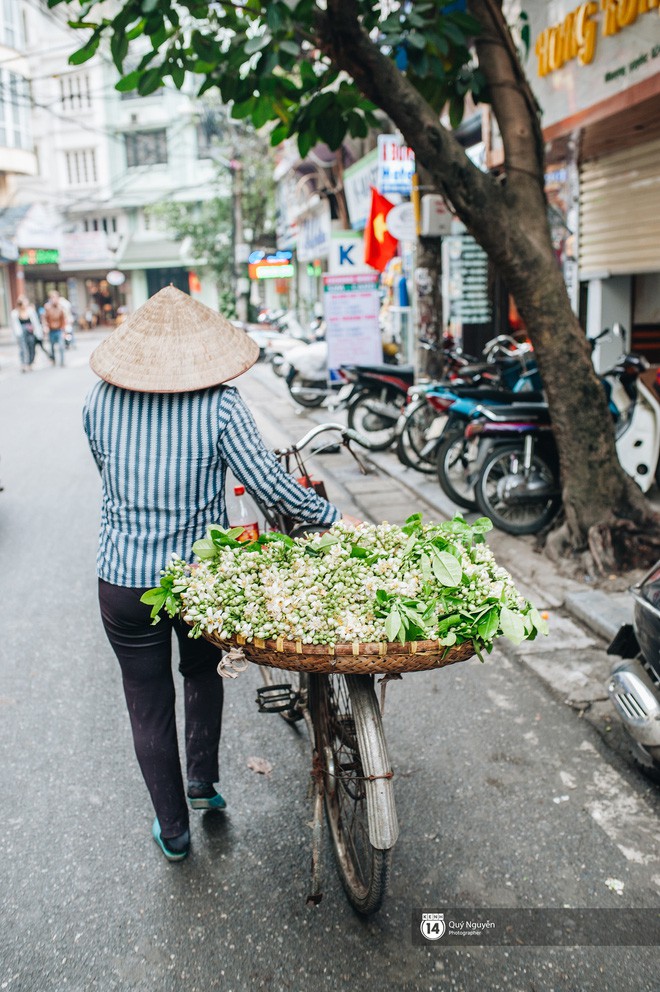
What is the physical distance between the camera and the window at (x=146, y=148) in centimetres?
4322

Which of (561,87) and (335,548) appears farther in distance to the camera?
(561,87)

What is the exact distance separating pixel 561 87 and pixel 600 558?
4.94 m

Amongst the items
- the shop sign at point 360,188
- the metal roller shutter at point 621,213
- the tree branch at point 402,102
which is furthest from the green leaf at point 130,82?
the shop sign at point 360,188

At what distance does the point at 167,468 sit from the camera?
2.73 m

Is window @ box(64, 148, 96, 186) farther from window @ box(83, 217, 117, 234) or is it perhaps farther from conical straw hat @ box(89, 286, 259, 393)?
conical straw hat @ box(89, 286, 259, 393)

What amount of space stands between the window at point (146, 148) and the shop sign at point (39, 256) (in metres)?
6.21

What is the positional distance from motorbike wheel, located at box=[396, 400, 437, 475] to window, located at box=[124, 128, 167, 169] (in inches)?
1510

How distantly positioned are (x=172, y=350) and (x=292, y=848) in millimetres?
1746

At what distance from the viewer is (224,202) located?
1275 inches

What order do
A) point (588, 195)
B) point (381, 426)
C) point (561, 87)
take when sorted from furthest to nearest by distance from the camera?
1. point (381, 426)
2. point (588, 195)
3. point (561, 87)

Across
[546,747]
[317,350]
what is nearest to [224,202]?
[317,350]

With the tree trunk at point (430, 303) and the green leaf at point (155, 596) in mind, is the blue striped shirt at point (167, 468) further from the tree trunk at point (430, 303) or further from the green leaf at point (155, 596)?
the tree trunk at point (430, 303)

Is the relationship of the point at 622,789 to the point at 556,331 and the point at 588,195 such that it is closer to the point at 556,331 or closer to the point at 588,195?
the point at 556,331

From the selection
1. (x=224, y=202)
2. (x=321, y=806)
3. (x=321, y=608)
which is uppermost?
(x=224, y=202)
